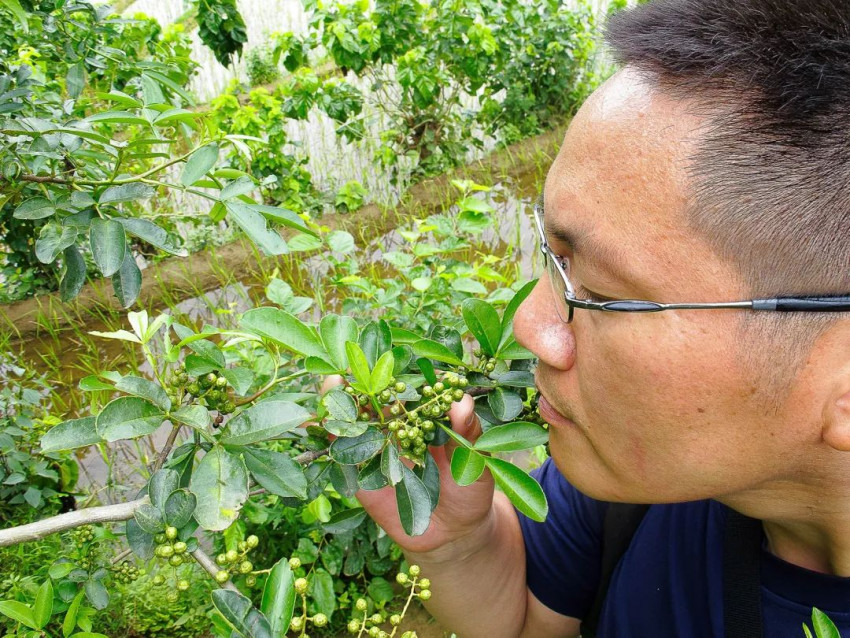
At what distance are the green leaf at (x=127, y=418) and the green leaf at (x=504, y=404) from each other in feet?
1.65

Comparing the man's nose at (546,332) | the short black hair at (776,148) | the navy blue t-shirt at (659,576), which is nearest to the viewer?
the short black hair at (776,148)

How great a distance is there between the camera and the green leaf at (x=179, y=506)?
82 centimetres

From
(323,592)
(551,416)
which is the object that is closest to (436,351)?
(551,416)

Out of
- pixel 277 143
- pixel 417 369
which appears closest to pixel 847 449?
pixel 417 369

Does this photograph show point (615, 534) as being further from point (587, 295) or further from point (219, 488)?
point (219, 488)

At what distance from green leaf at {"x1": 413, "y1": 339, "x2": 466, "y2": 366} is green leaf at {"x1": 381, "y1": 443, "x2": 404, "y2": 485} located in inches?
7.3

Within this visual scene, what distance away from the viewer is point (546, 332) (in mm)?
911

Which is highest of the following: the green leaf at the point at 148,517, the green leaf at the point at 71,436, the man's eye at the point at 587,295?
the man's eye at the point at 587,295

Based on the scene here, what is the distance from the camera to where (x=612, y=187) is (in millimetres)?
780

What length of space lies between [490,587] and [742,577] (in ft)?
1.72

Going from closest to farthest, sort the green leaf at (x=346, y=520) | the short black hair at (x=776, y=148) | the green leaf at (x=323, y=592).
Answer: the short black hair at (x=776, y=148) < the green leaf at (x=346, y=520) < the green leaf at (x=323, y=592)

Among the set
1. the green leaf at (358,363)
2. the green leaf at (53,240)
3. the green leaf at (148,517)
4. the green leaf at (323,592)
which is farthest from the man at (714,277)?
the green leaf at (323,592)

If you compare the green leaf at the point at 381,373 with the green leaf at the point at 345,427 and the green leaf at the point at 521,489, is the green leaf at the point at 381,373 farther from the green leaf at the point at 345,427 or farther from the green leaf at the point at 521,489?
the green leaf at the point at 521,489

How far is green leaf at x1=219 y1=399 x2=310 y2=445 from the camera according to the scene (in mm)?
821
